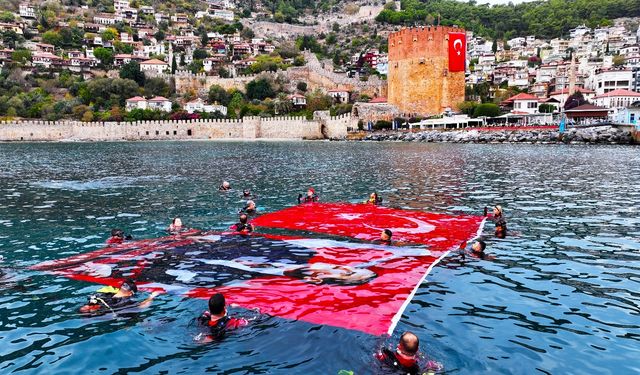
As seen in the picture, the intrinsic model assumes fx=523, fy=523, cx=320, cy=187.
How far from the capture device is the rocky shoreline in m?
53.0

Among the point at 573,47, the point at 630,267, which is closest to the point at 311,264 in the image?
the point at 630,267

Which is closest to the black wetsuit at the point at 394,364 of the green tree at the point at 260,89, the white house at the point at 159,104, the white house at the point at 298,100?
the white house at the point at 298,100

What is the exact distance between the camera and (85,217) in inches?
674

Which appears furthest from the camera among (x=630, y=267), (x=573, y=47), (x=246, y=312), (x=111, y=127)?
(x=573, y=47)

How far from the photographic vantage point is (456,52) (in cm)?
7738

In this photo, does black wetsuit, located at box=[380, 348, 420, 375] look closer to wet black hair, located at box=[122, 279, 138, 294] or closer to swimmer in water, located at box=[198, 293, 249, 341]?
swimmer in water, located at box=[198, 293, 249, 341]

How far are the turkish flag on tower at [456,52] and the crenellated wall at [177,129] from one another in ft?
56.5

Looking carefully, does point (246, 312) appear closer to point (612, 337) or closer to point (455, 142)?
point (612, 337)

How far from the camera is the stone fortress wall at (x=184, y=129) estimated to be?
79.6 m

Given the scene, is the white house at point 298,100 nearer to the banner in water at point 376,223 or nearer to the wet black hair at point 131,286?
the banner in water at point 376,223

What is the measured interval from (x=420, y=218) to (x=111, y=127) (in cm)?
7576

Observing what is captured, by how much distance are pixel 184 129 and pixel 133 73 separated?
2481 cm

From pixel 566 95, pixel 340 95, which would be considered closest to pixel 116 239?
pixel 566 95

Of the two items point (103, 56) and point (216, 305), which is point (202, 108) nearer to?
point (103, 56)
